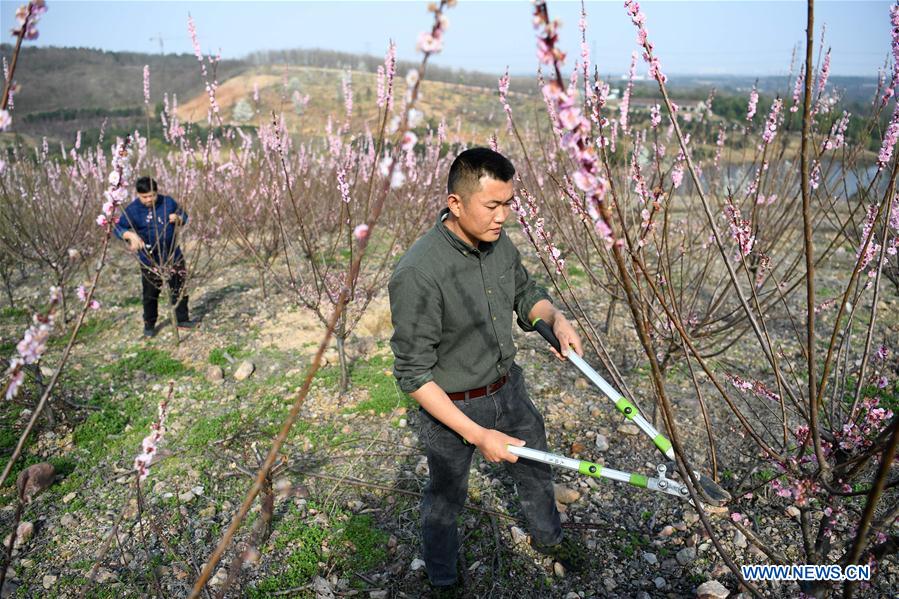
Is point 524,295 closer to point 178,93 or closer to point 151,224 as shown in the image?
point 151,224

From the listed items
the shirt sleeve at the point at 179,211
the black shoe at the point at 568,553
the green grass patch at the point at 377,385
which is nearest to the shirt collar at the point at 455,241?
the black shoe at the point at 568,553

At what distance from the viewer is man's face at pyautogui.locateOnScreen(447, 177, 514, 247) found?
2.06m

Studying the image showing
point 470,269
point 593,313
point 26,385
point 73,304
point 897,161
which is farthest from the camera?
point 73,304

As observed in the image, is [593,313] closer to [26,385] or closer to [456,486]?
[456,486]

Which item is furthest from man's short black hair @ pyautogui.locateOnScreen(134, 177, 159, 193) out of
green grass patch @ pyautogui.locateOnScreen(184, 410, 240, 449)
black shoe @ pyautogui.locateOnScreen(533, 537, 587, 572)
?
black shoe @ pyautogui.locateOnScreen(533, 537, 587, 572)

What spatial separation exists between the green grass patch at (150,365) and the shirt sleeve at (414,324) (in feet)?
12.5

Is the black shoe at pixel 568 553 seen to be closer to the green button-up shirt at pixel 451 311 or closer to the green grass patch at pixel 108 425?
the green button-up shirt at pixel 451 311

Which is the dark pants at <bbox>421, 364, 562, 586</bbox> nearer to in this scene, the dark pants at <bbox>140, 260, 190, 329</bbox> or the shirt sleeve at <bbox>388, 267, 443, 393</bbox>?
the shirt sleeve at <bbox>388, 267, 443, 393</bbox>

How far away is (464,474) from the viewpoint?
2.41 m

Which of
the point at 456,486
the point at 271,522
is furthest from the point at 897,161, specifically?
the point at 271,522

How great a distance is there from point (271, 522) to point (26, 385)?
10.4 feet

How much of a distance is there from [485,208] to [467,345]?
23.7 inches

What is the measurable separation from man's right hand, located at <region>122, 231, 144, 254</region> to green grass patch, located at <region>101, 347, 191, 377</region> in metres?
1.10

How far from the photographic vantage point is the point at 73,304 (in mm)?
7598
